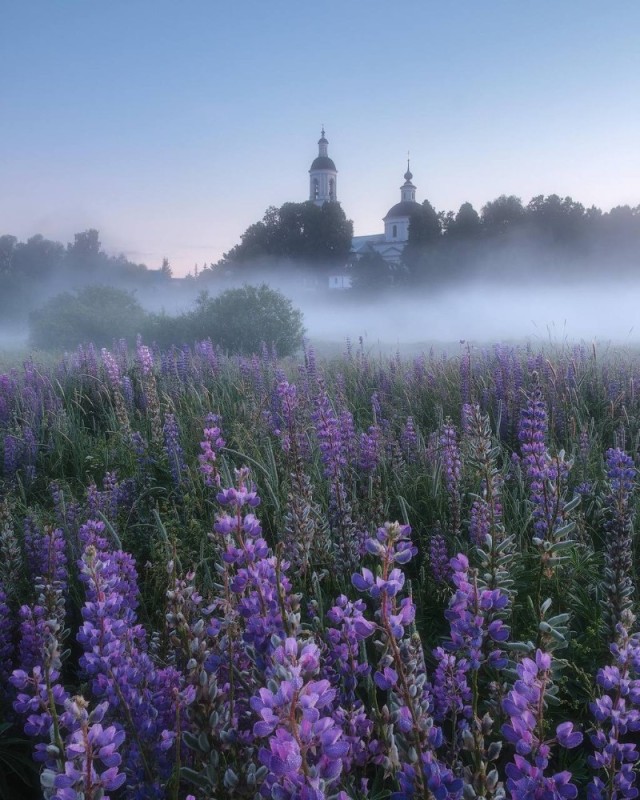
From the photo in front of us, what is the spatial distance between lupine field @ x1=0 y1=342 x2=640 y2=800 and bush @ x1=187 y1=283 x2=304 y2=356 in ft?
33.3

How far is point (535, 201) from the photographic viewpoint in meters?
55.3

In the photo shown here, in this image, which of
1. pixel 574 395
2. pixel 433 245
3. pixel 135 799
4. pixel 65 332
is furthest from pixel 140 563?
pixel 433 245

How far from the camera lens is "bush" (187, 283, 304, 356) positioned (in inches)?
650

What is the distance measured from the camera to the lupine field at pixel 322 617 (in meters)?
1.09

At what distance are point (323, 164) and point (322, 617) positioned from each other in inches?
4169

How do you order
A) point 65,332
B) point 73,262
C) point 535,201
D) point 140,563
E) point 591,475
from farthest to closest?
point 73,262 → point 535,201 → point 65,332 → point 591,475 → point 140,563

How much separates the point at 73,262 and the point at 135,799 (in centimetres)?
6759

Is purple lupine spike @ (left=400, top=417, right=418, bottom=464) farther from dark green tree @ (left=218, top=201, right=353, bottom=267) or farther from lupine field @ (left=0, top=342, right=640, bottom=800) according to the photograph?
dark green tree @ (left=218, top=201, right=353, bottom=267)

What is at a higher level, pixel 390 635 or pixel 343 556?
pixel 390 635

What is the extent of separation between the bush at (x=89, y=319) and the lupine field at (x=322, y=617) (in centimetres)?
1470

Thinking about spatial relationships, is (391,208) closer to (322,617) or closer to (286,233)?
(286,233)

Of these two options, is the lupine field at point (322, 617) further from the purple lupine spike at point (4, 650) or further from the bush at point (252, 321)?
the bush at point (252, 321)

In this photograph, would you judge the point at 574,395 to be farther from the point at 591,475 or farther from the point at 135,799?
the point at 135,799

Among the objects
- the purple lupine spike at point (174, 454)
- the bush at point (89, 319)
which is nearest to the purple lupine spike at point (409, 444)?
the purple lupine spike at point (174, 454)
